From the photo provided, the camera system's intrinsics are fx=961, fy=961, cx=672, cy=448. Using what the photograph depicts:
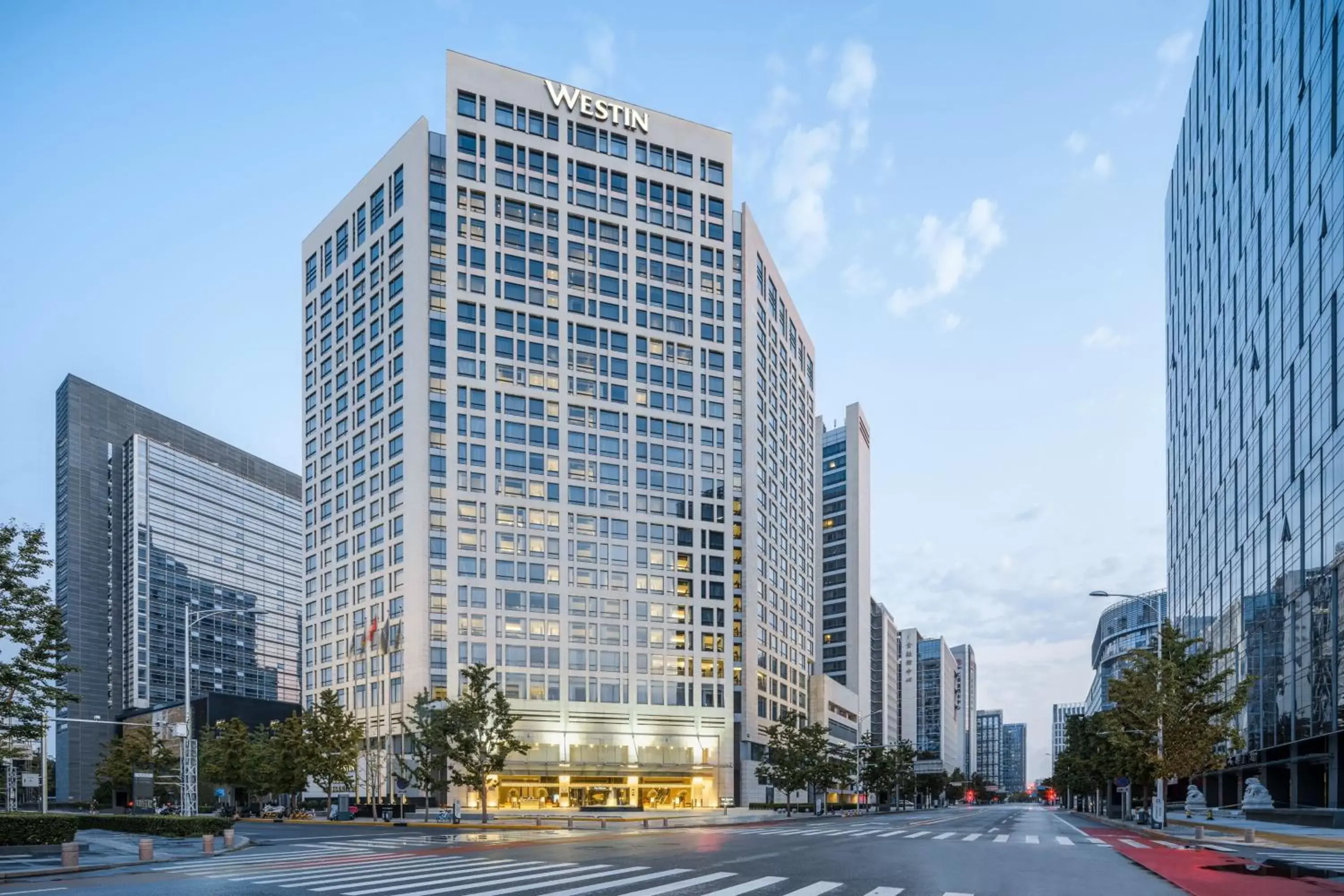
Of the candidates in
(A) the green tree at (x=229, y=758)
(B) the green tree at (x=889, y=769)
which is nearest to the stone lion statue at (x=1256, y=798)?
(A) the green tree at (x=229, y=758)

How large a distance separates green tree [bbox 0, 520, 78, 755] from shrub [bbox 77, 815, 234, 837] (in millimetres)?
7996

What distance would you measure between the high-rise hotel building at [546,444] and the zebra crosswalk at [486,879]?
6043 centimetres

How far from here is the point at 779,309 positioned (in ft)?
437

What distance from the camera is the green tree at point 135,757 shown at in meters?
92.8

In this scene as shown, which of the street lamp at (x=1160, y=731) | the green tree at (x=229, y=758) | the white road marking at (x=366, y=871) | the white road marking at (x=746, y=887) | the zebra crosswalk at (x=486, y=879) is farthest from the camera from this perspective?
the green tree at (x=229, y=758)

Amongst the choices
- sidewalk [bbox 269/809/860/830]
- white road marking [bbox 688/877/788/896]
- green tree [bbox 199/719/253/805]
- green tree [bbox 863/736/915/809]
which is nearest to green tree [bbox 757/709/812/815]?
sidewalk [bbox 269/809/860/830]

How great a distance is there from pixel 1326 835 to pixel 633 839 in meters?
25.9

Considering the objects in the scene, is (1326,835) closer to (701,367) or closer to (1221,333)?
(1221,333)

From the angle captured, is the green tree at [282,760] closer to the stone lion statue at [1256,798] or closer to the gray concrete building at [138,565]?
the stone lion statue at [1256,798]

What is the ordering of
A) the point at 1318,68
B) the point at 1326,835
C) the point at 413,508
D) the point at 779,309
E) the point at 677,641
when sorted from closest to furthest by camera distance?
the point at 1326,835 → the point at 1318,68 → the point at 413,508 → the point at 677,641 → the point at 779,309

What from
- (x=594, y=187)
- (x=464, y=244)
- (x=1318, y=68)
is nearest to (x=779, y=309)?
(x=594, y=187)

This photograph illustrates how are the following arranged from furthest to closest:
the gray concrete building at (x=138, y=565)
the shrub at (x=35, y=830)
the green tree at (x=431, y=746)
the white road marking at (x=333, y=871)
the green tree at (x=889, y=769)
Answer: the gray concrete building at (x=138, y=565), the green tree at (x=889, y=769), the green tree at (x=431, y=746), the shrub at (x=35, y=830), the white road marking at (x=333, y=871)

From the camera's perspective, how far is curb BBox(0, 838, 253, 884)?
82.6ft

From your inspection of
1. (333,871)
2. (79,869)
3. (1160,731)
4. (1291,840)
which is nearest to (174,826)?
(79,869)
